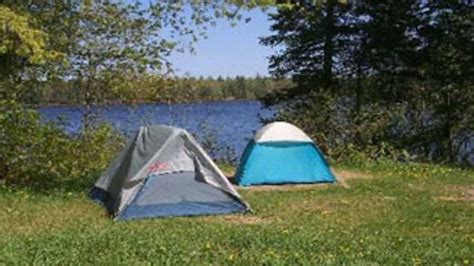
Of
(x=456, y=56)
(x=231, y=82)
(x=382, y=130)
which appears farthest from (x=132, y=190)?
(x=231, y=82)

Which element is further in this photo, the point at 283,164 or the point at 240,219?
the point at 283,164

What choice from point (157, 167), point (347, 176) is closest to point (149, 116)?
point (347, 176)

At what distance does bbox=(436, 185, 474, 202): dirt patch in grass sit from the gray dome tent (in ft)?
12.7

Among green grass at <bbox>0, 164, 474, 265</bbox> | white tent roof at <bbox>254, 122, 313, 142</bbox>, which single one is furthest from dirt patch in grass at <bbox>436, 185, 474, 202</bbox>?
white tent roof at <bbox>254, 122, 313, 142</bbox>

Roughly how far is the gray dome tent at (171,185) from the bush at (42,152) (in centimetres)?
296

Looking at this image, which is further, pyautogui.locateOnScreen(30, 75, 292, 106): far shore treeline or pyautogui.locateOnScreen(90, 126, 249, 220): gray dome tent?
pyautogui.locateOnScreen(30, 75, 292, 106): far shore treeline

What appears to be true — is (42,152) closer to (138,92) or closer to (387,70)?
(138,92)

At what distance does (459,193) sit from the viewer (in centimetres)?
1338

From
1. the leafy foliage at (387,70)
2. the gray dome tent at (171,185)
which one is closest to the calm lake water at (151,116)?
the leafy foliage at (387,70)

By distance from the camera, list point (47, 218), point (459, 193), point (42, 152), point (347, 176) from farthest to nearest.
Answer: point (42, 152), point (347, 176), point (459, 193), point (47, 218)

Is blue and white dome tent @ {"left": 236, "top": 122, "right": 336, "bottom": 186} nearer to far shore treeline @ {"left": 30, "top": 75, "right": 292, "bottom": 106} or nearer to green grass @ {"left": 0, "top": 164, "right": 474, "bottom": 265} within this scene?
green grass @ {"left": 0, "top": 164, "right": 474, "bottom": 265}

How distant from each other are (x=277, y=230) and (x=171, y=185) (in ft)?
8.26

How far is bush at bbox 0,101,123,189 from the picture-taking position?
49.8 ft

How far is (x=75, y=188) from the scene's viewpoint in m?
13.6
